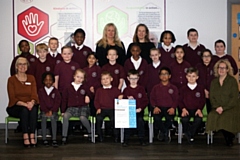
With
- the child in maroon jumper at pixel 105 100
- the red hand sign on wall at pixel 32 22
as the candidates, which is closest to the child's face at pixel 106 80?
the child in maroon jumper at pixel 105 100

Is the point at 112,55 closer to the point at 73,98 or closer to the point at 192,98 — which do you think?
the point at 73,98

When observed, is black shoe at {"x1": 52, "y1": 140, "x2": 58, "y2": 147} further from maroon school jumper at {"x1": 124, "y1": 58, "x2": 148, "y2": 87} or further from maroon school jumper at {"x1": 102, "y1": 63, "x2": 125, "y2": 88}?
maroon school jumper at {"x1": 124, "y1": 58, "x2": 148, "y2": 87}

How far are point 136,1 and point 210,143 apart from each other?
317 centimetres

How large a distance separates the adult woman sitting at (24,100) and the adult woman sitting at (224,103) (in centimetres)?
267

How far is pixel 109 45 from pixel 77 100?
117 cm

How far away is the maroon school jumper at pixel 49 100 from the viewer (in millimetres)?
A: 6922

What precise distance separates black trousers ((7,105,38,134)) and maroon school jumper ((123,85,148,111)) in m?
1.43

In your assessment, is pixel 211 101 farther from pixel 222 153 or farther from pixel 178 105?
pixel 222 153

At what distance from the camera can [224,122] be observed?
6785 millimetres

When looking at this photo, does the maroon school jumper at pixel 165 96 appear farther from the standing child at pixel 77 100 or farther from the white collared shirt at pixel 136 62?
the standing child at pixel 77 100

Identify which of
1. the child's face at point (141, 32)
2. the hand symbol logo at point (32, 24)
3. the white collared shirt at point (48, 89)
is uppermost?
the hand symbol logo at point (32, 24)

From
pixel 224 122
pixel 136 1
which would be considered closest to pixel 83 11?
pixel 136 1

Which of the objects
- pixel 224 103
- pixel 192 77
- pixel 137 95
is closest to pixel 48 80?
pixel 137 95

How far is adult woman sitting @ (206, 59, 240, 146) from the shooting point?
267 inches
